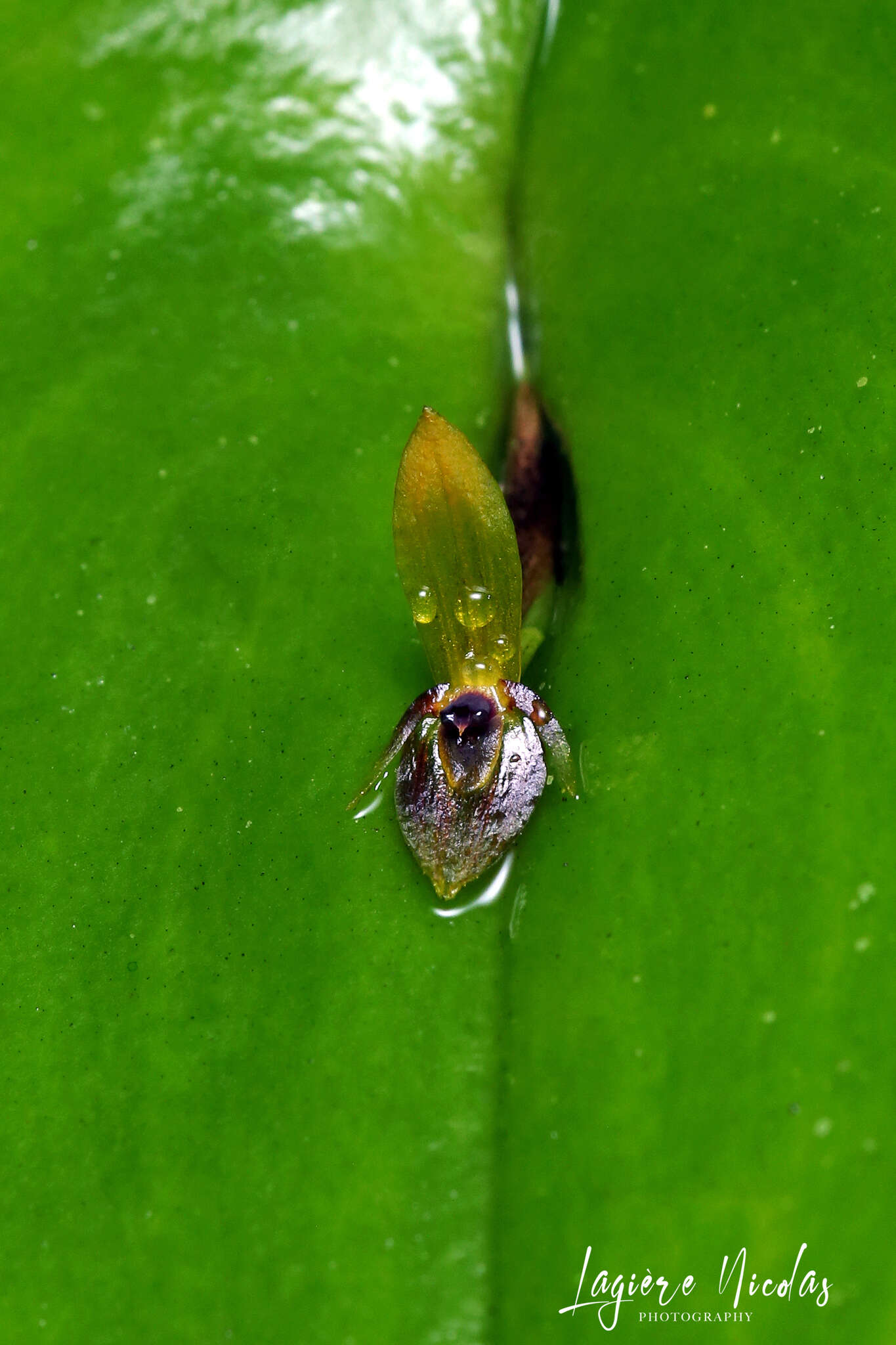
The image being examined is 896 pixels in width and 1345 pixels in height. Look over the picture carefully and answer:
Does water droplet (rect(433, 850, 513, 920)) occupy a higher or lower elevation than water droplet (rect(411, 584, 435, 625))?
lower

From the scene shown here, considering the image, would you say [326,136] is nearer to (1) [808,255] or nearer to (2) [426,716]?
(1) [808,255]

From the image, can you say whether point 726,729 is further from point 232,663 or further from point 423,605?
point 232,663

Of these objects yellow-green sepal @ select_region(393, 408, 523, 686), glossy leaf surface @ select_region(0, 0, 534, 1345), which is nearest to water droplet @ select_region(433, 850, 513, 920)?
glossy leaf surface @ select_region(0, 0, 534, 1345)

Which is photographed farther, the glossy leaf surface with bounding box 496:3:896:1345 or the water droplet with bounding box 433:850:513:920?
the water droplet with bounding box 433:850:513:920

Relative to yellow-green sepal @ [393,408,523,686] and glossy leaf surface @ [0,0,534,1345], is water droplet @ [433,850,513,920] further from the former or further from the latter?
yellow-green sepal @ [393,408,523,686]

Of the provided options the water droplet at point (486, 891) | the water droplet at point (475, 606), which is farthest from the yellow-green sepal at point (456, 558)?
Result: the water droplet at point (486, 891)

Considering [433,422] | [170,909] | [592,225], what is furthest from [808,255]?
[170,909]

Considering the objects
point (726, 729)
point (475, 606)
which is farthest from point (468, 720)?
point (726, 729)
